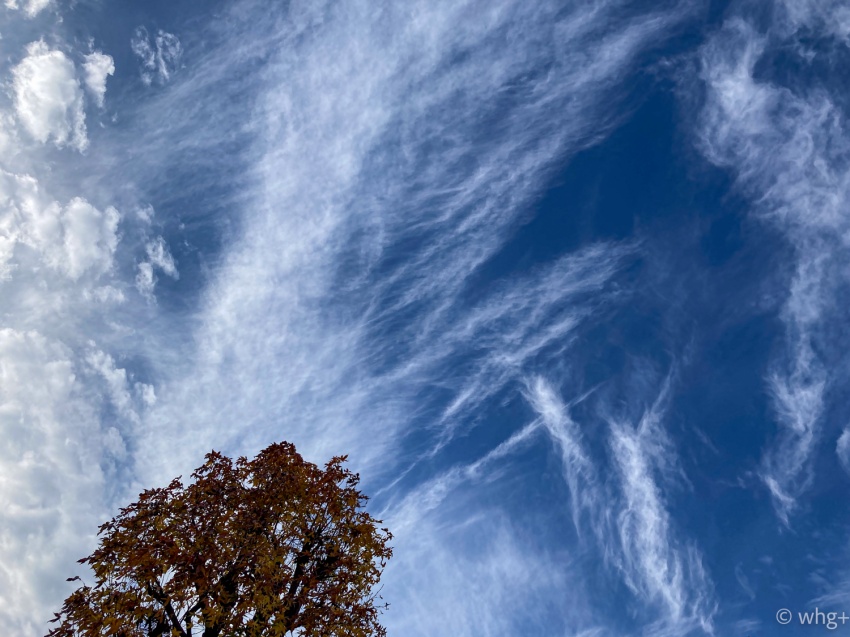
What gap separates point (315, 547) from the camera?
872 inches

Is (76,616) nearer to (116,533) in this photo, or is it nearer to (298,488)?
(116,533)

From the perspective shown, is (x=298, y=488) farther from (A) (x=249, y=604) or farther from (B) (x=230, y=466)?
(A) (x=249, y=604)

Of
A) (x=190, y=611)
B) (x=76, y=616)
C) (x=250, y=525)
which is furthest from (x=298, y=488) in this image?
(x=76, y=616)

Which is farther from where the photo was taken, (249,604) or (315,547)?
(315,547)

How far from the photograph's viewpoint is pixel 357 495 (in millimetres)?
23547

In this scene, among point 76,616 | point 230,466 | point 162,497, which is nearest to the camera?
point 76,616

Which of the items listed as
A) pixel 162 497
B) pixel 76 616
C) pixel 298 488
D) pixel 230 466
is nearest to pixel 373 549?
pixel 298 488

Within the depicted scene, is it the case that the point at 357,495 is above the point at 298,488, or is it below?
below

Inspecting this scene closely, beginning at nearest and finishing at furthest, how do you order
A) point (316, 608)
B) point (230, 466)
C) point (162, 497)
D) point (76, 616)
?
1. point (76, 616)
2. point (316, 608)
3. point (162, 497)
4. point (230, 466)

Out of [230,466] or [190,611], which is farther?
[230,466]

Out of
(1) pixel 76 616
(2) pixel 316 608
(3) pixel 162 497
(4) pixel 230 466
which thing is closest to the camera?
(1) pixel 76 616

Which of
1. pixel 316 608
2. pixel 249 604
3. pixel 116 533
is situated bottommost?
pixel 316 608

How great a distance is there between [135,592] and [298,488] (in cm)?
651

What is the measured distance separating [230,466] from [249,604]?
576 cm
